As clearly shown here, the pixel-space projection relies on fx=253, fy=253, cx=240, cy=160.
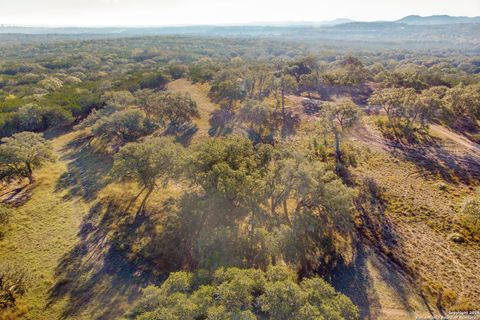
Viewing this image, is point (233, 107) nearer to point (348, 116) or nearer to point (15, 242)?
point (348, 116)

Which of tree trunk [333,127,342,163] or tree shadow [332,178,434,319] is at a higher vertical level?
tree trunk [333,127,342,163]

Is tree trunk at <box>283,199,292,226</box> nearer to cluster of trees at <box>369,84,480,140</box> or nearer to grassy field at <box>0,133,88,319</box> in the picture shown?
grassy field at <box>0,133,88,319</box>

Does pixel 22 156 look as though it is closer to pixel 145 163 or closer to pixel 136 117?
pixel 136 117

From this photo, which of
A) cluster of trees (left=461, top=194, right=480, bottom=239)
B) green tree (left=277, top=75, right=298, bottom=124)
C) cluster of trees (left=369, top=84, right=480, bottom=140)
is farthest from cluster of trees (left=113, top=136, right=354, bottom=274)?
green tree (left=277, top=75, right=298, bottom=124)

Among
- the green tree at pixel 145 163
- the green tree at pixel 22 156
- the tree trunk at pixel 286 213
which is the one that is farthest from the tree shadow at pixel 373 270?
the green tree at pixel 22 156

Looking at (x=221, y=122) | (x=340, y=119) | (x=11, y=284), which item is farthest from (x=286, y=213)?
(x=221, y=122)

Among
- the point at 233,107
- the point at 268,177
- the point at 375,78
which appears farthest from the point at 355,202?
the point at 375,78
